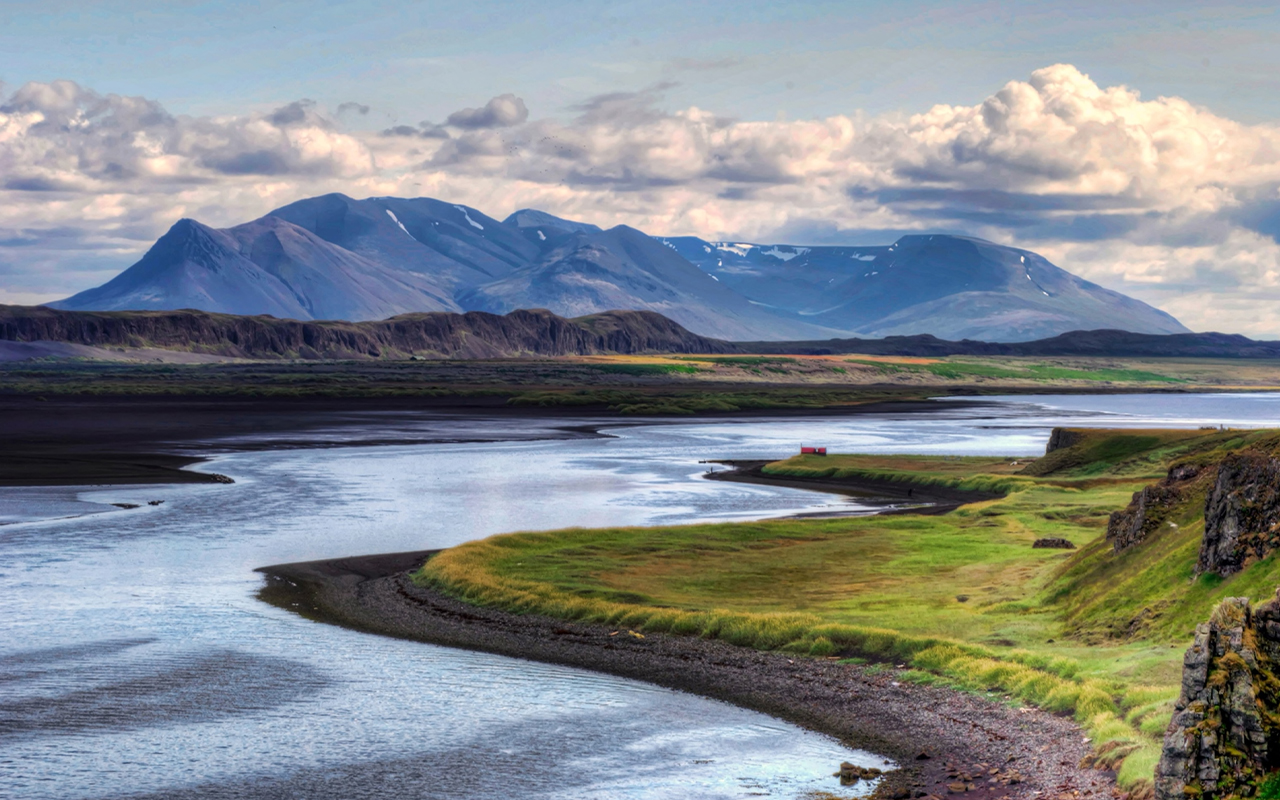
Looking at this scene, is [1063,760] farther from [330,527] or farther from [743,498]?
[743,498]

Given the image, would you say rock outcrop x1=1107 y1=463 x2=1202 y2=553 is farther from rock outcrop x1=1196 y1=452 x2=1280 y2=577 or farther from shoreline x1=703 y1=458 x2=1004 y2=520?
shoreline x1=703 y1=458 x2=1004 y2=520

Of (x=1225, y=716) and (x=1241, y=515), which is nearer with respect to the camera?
(x=1225, y=716)

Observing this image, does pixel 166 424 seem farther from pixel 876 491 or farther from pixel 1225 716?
pixel 1225 716

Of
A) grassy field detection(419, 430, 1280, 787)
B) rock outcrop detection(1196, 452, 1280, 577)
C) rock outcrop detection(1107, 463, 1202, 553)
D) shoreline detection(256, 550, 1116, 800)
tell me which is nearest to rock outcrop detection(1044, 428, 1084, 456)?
grassy field detection(419, 430, 1280, 787)

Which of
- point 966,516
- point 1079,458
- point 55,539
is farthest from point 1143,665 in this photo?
point 1079,458

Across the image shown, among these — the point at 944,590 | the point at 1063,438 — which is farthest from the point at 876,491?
the point at 944,590

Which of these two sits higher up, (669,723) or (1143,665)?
(1143,665)

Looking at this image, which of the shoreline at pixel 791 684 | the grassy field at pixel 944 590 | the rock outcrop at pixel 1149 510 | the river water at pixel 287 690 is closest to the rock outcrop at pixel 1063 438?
the grassy field at pixel 944 590
